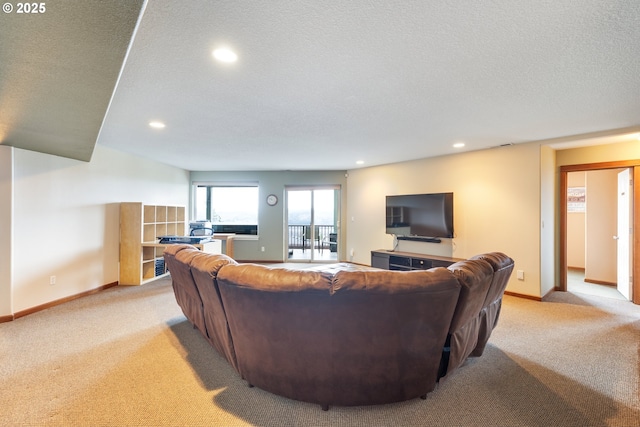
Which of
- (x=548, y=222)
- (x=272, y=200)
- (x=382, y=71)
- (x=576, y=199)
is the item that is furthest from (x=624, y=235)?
(x=272, y=200)

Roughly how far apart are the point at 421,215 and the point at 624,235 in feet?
9.39

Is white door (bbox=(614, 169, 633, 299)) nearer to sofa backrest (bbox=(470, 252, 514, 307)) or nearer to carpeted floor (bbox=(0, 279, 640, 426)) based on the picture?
carpeted floor (bbox=(0, 279, 640, 426))

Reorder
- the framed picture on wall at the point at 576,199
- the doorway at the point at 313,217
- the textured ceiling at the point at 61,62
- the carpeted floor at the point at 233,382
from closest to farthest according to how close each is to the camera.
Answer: the textured ceiling at the point at 61,62 < the carpeted floor at the point at 233,382 < the framed picture on wall at the point at 576,199 < the doorway at the point at 313,217

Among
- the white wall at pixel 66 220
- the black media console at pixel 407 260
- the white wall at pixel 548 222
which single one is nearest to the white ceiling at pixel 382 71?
the white wall at pixel 548 222

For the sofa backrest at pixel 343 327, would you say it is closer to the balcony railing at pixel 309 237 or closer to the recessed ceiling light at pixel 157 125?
the recessed ceiling light at pixel 157 125

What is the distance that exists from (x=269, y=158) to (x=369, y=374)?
424 centimetres

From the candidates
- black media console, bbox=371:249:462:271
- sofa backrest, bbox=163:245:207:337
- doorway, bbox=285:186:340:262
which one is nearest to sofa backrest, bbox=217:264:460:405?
sofa backrest, bbox=163:245:207:337

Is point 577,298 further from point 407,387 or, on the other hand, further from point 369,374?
point 369,374

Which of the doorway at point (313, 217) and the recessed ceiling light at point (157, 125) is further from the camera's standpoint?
the doorway at point (313, 217)

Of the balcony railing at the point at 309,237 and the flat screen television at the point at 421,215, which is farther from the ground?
the flat screen television at the point at 421,215

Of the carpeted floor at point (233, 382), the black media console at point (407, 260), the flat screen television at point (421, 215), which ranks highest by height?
the flat screen television at point (421, 215)

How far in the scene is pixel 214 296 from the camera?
1895mm

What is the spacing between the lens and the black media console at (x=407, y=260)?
450 centimetres

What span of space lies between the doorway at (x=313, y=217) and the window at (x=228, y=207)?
3.10 ft
